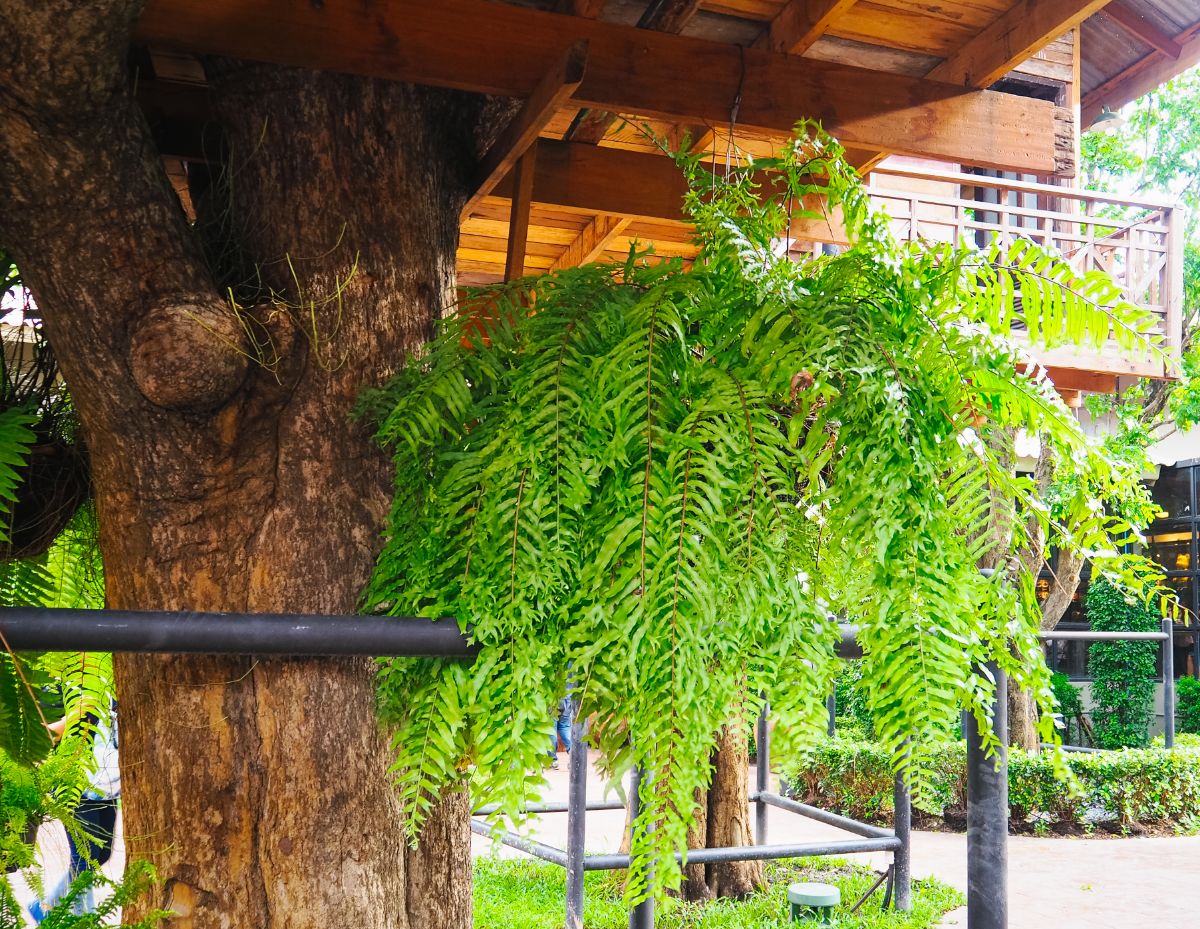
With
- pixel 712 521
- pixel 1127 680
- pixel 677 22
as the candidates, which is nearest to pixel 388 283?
pixel 712 521

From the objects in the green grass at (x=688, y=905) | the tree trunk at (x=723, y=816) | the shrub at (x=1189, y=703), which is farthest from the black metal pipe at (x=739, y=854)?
the shrub at (x=1189, y=703)

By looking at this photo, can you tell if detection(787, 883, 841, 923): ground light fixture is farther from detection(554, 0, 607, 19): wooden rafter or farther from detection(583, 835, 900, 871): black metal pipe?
detection(554, 0, 607, 19): wooden rafter

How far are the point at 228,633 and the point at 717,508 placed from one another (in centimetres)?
47

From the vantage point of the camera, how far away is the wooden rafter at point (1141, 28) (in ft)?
25.4

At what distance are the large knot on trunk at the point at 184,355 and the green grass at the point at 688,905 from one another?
374 centimetres

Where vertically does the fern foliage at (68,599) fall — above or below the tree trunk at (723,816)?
above

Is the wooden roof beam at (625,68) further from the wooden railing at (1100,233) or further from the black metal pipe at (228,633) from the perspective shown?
the wooden railing at (1100,233)

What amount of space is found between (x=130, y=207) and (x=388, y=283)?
0.32 m

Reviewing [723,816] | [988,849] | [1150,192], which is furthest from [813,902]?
[1150,192]

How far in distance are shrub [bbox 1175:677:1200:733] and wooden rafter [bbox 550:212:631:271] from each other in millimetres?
9688

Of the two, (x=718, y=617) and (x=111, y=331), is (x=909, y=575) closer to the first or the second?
(x=718, y=617)

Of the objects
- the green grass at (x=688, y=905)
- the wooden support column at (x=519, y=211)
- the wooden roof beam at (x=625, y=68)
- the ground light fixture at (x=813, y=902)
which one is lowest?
the green grass at (x=688, y=905)

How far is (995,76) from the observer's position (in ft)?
5.95

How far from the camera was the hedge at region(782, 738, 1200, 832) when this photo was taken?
785 centimetres
